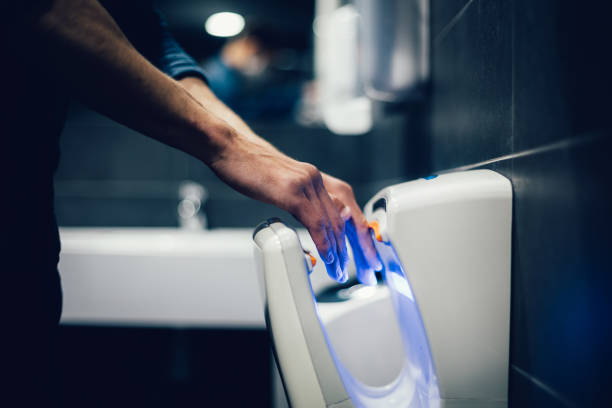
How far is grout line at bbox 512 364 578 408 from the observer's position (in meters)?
0.42

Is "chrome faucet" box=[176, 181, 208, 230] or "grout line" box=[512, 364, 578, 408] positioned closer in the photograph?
"grout line" box=[512, 364, 578, 408]

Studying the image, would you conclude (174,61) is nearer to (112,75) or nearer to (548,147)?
(112,75)

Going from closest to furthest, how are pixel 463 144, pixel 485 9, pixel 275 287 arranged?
pixel 275 287
pixel 485 9
pixel 463 144

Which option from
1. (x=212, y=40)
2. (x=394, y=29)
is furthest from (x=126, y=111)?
(x=212, y=40)

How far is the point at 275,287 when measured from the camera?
18.6 inches

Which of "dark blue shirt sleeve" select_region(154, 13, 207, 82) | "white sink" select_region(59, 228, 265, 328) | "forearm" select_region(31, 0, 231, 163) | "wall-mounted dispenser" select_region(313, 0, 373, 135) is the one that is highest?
"wall-mounted dispenser" select_region(313, 0, 373, 135)

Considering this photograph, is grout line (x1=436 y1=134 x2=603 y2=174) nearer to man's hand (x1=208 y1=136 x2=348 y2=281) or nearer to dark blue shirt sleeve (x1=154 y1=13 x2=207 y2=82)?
man's hand (x1=208 y1=136 x2=348 y2=281)

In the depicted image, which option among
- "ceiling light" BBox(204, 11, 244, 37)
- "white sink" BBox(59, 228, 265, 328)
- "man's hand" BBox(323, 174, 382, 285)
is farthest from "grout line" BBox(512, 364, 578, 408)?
"ceiling light" BBox(204, 11, 244, 37)

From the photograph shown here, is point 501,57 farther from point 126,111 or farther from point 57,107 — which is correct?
point 57,107

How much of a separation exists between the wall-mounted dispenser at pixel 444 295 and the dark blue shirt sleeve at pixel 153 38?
0.34 meters

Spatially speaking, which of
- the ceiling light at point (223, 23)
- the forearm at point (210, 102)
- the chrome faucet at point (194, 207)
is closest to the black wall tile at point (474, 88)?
the forearm at point (210, 102)

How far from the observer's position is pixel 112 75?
0.42 meters

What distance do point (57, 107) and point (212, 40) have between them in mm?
1264

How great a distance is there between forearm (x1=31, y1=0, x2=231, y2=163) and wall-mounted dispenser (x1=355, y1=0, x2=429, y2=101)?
1.78ft
